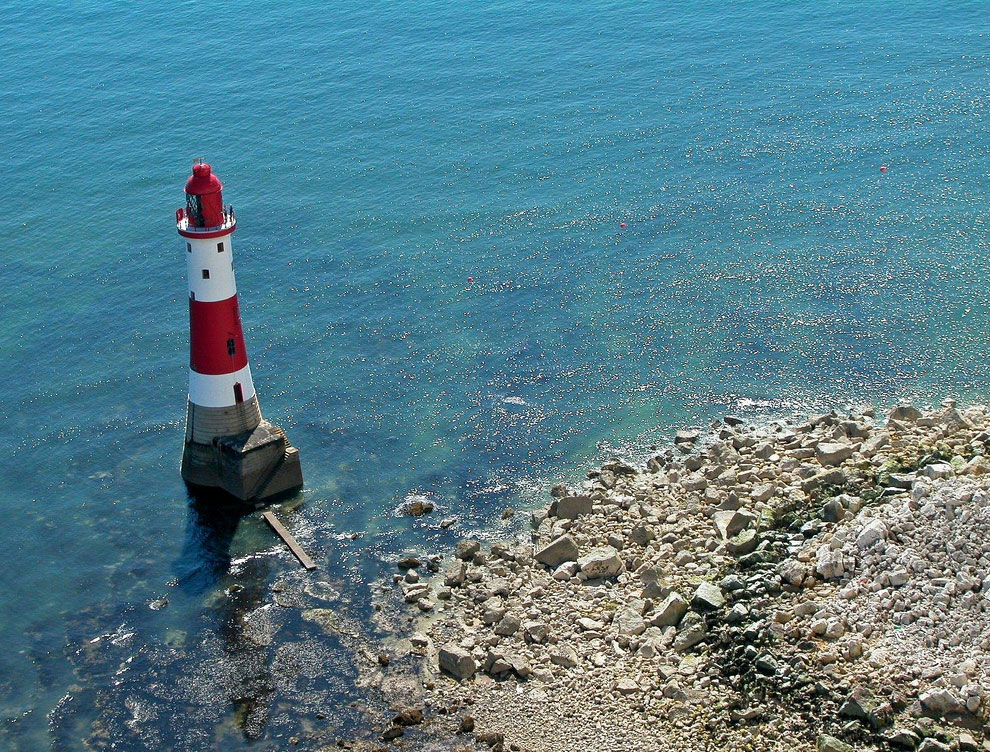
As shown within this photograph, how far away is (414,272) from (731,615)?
39377mm

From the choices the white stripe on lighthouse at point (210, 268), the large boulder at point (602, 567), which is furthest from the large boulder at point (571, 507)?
the white stripe on lighthouse at point (210, 268)

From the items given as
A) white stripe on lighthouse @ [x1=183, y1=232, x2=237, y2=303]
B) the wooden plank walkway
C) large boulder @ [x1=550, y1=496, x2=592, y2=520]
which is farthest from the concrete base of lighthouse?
large boulder @ [x1=550, y1=496, x2=592, y2=520]

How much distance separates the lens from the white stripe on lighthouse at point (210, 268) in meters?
56.2

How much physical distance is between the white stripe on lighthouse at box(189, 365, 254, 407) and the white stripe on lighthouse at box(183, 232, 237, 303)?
379cm

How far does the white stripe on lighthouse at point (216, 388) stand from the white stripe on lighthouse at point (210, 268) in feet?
12.4

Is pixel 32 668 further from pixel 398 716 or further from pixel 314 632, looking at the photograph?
pixel 398 716

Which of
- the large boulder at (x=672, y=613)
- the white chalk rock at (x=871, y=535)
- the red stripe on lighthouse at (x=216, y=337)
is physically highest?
the red stripe on lighthouse at (x=216, y=337)

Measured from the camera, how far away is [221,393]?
59.4 metres

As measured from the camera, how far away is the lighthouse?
56469mm

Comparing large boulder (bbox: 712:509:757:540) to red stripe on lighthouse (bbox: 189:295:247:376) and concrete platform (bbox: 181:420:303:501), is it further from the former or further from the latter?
red stripe on lighthouse (bbox: 189:295:247:376)

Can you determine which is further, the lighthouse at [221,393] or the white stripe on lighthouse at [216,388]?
the white stripe on lighthouse at [216,388]

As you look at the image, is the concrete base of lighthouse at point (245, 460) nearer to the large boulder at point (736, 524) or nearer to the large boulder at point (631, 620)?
the large boulder at point (631, 620)

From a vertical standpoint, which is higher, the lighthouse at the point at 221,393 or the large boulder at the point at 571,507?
the lighthouse at the point at 221,393

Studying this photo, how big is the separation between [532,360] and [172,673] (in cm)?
2784
